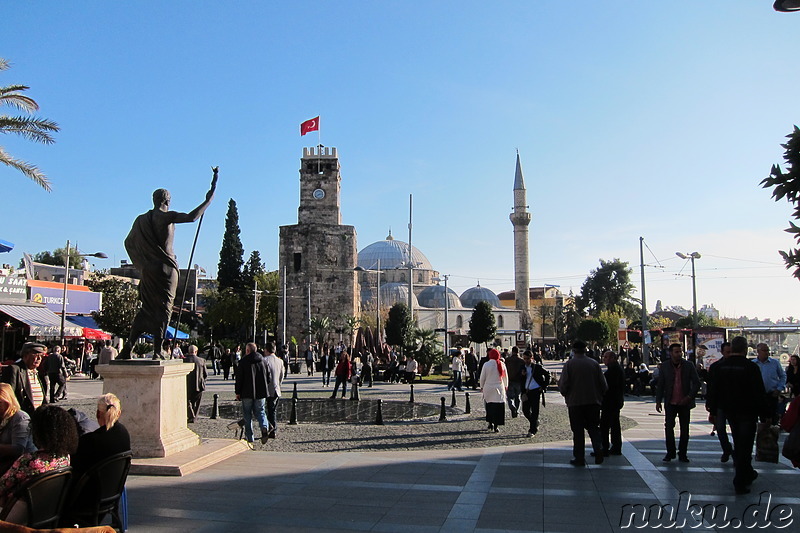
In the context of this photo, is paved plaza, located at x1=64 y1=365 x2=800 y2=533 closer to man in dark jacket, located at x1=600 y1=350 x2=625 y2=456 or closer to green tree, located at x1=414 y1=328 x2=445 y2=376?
man in dark jacket, located at x1=600 y1=350 x2=625 y2=456

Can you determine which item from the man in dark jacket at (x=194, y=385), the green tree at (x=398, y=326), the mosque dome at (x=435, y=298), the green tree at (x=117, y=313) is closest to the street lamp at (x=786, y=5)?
the man in dark jacket at (x=194, y=385)

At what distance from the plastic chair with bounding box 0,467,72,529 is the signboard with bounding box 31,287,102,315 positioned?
31262 mm

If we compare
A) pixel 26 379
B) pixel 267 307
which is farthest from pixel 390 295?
pixel 26 379

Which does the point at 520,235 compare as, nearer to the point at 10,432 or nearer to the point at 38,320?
the point at 38,320

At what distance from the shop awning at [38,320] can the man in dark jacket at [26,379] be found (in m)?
18.5

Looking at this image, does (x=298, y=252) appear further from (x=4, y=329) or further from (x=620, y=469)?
(x=620, y=469)

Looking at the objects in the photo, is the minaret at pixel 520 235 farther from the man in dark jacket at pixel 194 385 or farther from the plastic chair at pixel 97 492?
the plastic chair at pixel 97 492

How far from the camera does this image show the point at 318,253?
5625cm

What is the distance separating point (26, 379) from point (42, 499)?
162 inches

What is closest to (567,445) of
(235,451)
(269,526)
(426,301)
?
(235,451)

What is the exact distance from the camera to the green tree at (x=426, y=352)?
28.8 metres

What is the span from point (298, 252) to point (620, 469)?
165 ft

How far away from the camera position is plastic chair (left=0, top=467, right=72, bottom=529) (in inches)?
142

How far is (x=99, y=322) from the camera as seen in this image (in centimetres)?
3341
